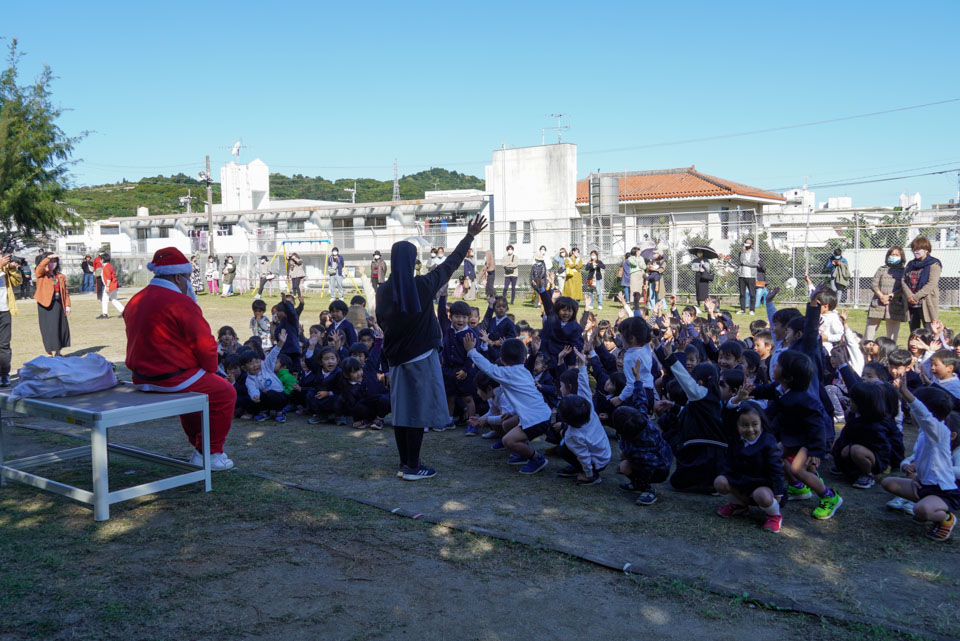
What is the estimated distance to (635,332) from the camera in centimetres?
625

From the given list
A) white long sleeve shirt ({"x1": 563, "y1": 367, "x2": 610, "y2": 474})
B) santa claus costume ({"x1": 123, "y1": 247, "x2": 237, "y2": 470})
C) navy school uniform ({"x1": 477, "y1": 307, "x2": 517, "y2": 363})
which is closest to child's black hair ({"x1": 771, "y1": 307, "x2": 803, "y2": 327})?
white long sleeve shirt ({"x1": 563, "y1": 367, "x2": 610, "y2": 474})

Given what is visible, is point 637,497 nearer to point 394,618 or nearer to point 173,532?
point 394,618

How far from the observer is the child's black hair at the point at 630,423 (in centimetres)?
525

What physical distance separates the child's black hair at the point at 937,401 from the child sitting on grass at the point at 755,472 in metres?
0.96

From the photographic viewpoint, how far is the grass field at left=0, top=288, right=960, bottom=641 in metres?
3.42

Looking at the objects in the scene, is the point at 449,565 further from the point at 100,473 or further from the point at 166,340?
the point at 166,340

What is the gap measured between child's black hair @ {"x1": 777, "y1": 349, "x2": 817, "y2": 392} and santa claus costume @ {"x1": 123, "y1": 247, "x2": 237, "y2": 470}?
13.2ft

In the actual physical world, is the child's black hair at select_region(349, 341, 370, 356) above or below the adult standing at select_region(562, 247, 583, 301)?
below

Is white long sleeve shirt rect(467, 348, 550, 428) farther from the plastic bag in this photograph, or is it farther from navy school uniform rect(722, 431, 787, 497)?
the plastic bag

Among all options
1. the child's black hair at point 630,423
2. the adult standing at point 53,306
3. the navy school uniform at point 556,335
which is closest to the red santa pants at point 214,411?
the child's black hair at point 630,423

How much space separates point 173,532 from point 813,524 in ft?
13.6

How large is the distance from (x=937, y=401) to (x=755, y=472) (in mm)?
1217

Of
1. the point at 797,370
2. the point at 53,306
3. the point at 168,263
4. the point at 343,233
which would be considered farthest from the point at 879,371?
the point at 343,233

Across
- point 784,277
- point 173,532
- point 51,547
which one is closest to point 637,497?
point 173,532
